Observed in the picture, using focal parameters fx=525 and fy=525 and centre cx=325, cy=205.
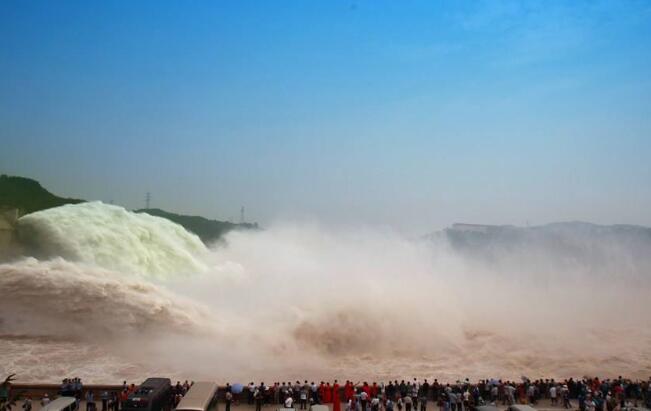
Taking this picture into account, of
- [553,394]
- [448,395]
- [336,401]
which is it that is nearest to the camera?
[336,401]

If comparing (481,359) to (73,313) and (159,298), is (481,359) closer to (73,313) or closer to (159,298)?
(159,298)

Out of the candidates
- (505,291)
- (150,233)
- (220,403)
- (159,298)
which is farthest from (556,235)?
(220,403)

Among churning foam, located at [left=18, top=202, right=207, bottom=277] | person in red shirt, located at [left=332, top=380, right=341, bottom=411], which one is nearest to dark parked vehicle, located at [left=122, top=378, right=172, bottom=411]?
person in red shirt, located at [left=332, top=380, right=341, bottom=411]

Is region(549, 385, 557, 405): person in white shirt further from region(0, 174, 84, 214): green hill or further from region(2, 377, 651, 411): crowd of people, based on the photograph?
region(0, 174, 84, 214): green hill

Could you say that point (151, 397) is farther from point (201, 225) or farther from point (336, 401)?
point (201, 225)

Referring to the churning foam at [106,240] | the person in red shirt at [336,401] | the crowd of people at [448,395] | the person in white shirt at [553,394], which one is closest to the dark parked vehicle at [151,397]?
the crowd of people at [448,395]

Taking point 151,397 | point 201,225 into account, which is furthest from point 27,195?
point 151,397
